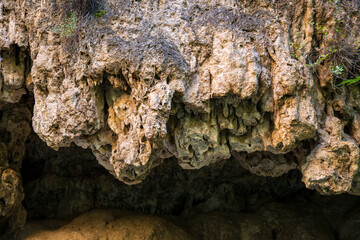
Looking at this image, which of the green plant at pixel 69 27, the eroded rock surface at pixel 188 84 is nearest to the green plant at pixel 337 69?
the eroded rock surface at pixel 188 84

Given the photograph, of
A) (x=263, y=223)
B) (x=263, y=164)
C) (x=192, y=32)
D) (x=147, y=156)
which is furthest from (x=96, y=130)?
(x=263, y=223)

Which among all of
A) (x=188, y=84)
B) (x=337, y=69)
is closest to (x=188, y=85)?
(x=188, y=84)

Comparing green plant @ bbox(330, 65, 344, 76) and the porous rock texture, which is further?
green plant @ bbox(330, 65, 344, 76)

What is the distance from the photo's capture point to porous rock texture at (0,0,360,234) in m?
3.42

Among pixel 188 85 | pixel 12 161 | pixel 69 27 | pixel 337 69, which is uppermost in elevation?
pixel 69 27

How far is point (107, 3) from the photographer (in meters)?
3.73

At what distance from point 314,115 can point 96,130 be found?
240cm

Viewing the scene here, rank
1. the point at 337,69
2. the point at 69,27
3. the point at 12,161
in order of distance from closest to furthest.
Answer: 1. the point at 337,69
2. the point at 69,27
3. the point at 12,161

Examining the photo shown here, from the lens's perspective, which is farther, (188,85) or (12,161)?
(12,161)

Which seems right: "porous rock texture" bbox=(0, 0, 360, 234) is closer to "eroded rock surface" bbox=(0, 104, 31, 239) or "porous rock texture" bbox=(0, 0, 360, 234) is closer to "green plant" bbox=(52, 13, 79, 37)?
"green plant" bbox=(52, 13, 79, 37)

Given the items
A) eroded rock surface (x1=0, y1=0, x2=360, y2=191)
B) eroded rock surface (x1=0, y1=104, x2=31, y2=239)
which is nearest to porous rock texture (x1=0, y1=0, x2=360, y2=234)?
eroded rock surface (x1=0, y1=0, x2=360, y2=191)

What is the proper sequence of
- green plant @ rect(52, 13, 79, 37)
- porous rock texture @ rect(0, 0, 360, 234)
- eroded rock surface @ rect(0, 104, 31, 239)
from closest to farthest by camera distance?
porous rock texture @ rect(0, 0, 360, 234)
green plant @ rect(52, 13, 79, 37)
eroded rock surface @ rect(0, 104, 31, 239)

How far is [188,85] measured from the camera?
137 inches

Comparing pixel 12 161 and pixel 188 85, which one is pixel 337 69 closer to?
pixel 188 85
